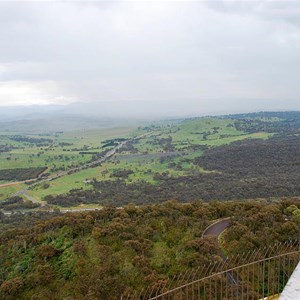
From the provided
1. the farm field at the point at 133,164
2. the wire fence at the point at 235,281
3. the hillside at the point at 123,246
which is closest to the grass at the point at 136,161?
the farm field at the point at 133,164

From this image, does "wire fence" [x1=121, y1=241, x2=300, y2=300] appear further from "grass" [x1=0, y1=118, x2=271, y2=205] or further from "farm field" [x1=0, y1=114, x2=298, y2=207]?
"grass" [x1=0, y1=118, x2=271, y2=205]

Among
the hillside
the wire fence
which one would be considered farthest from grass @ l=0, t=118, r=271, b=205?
the wire fence

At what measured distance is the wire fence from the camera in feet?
44.1

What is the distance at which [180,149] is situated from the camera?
119m

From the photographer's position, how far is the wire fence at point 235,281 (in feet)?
44.1

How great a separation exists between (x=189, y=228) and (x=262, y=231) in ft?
16.4

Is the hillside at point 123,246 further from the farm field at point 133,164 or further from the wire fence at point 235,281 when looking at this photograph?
the farm field at point 133,164

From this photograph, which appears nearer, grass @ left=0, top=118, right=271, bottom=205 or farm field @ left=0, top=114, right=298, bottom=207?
farm field @ left=0, top=114, right=298, bottom=207

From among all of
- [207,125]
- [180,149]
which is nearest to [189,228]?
[180,149]

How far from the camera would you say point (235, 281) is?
15.2 metres

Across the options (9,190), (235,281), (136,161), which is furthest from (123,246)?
(136,161)

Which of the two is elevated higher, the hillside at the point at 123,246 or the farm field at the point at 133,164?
the hillside at the point at 123,246

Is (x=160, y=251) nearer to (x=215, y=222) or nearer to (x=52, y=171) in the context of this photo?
(x=215, y=222)

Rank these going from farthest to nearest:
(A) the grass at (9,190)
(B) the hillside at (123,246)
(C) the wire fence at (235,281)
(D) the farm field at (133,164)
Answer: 1. (D) the farm field at (133,164)
2. (A) the grass at (9,190)
3. (B) the hillside at (123,246)
4. (C) the wire fence at (235,281)
